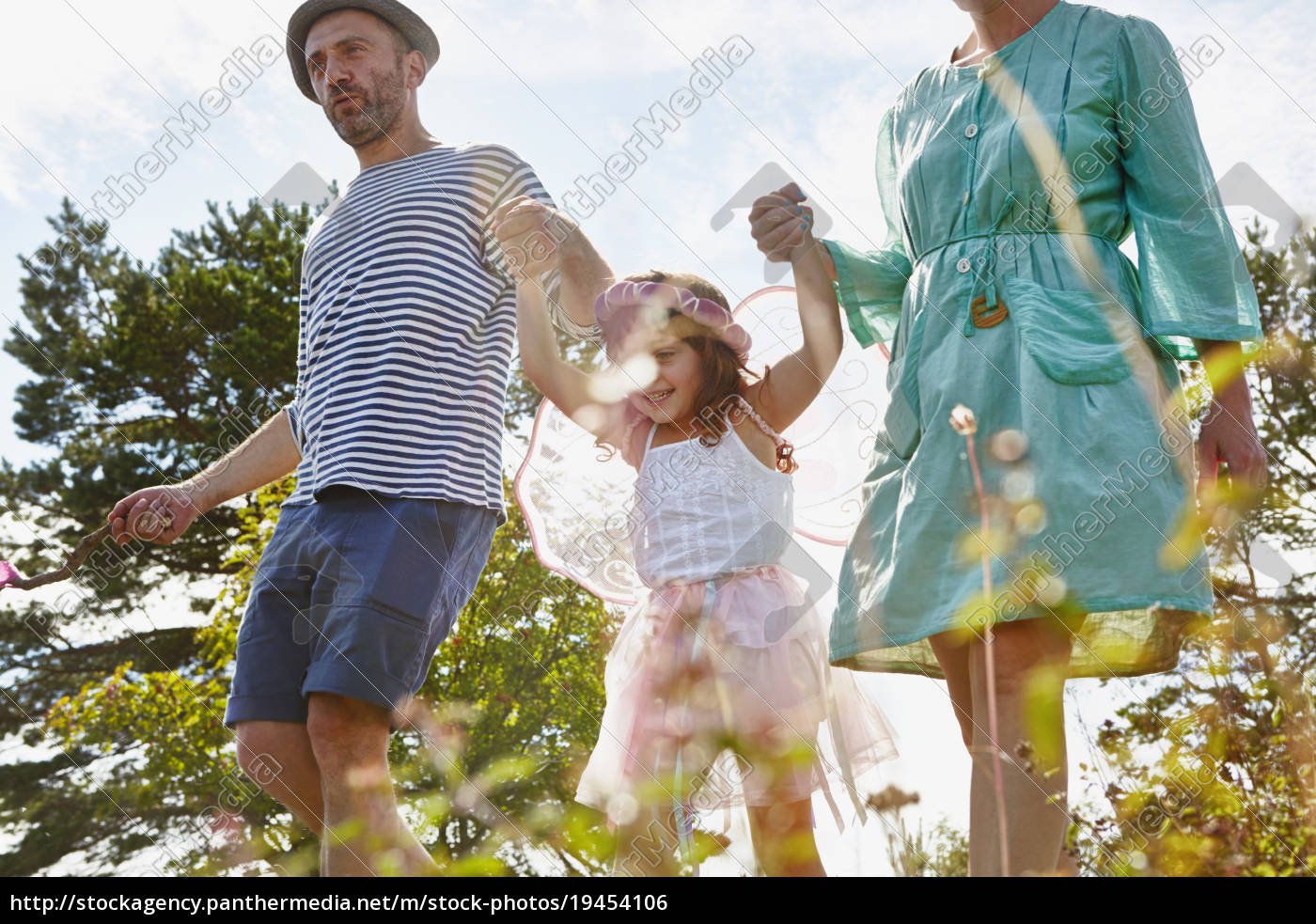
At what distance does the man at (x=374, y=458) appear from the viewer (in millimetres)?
2209

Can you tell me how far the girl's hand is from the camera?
87.0 inches

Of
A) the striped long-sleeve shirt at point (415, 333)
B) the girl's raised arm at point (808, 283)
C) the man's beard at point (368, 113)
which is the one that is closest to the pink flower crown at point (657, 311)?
the striped long-sleeve shirt at point (415, 333)

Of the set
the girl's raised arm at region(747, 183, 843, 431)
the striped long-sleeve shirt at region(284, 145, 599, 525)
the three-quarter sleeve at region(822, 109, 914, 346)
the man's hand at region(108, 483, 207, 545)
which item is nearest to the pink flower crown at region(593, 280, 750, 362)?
the striped long-sleeve shirt at region(284, 145, 599, 525)

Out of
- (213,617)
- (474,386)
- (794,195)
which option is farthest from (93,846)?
(794,195)

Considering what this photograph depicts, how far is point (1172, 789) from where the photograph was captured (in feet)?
9.37

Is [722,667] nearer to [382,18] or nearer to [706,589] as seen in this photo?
[706,589]

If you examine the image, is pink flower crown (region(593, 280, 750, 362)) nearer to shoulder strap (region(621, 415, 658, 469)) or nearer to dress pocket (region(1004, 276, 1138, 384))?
shoulder strap (region(621, 415, 658, 469))

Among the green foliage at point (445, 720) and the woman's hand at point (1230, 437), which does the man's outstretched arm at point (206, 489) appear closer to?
the woman's hand at point (1230, 437)

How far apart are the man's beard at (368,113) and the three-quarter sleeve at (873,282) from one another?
4.08 ft

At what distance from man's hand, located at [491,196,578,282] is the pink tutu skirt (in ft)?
2.69

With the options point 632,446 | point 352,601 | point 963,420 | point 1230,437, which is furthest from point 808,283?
point 352,601

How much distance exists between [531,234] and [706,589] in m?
0.91

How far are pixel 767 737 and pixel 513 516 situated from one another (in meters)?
5.73
